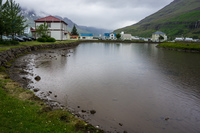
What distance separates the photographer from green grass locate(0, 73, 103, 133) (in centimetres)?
644

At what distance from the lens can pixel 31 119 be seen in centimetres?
719

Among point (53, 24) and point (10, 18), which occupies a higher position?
point (53, 24)

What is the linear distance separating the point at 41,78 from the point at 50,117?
1034 cm

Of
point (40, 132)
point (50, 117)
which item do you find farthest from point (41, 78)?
point (40, 132)

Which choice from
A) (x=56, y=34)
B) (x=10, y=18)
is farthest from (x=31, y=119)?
(x=56, y=34)

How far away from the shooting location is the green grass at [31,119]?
254 inches

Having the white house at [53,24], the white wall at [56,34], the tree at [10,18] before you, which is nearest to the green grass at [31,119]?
the tree at [10,18]

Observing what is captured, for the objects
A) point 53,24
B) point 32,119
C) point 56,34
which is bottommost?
point 32,119

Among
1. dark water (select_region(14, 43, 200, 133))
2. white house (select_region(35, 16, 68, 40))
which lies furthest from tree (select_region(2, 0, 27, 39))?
white house (select_region(35, 16, 68, 40))

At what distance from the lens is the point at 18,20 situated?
1455 inches

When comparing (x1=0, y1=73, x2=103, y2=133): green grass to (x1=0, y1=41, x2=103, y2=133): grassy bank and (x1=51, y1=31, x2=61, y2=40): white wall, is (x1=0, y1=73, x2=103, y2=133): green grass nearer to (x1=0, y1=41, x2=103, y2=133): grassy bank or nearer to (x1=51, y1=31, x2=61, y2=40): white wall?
(x1=0, y1=41, x2=103, y2=133): grassy bank

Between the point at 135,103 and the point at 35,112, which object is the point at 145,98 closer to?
the point at 135,103

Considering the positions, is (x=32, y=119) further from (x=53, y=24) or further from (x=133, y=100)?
(x=53, y=24)

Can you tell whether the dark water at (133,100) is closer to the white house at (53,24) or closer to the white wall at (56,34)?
the white house at (53,24)
